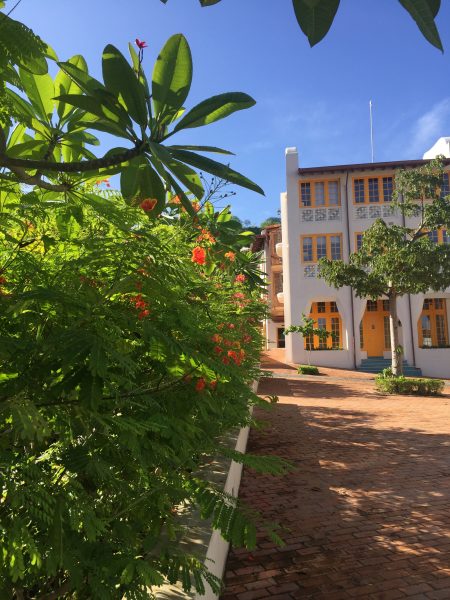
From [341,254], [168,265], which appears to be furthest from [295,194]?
[168,265]

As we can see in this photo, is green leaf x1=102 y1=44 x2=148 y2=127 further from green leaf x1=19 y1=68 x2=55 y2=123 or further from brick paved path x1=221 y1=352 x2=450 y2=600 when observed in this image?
brick paved path x1=221 y1=352 x2=450 y2=600

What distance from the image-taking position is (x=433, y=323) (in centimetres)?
2656

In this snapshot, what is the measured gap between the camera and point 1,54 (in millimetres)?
1577

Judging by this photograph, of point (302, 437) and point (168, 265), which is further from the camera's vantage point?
point (302, 437)

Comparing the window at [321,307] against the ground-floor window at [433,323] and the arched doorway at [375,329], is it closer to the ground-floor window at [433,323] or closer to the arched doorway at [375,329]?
the arched doorway at [375,329]

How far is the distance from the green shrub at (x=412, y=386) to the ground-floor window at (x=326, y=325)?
8.10m

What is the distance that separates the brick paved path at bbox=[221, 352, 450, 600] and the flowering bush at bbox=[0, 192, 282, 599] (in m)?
1.76

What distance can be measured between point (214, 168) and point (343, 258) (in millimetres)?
24595

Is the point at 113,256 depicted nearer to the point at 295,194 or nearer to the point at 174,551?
the point at 174,551

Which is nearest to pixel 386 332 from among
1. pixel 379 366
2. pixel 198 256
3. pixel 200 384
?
pixel 379 366

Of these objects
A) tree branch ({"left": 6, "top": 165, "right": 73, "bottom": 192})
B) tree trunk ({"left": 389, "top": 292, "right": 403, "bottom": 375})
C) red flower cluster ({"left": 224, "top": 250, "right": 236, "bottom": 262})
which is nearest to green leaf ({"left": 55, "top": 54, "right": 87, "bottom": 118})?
tree branch ({"left": 6, "top": 165, "right": 73, "bottom": 192})

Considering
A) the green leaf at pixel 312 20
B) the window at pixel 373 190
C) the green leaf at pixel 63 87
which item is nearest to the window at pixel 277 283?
the window at pixel 373 190

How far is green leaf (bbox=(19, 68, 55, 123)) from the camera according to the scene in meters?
2.44

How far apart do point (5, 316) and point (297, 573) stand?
347cm
